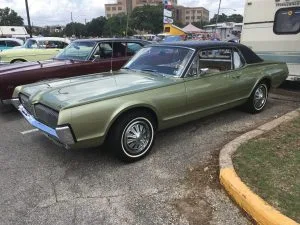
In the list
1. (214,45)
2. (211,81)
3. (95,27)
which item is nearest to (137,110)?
(211,81)

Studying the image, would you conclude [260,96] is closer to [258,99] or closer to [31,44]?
[258,99]

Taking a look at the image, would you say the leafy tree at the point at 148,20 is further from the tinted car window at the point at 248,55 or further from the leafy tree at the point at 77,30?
the tinted car window at the point at 248,55

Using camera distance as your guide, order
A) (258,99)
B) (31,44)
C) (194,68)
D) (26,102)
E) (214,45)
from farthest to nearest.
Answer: (31,44) < (258,99) < (214,45) < (194,68) < (26,102)

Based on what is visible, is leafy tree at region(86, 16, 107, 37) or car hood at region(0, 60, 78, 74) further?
leafy tree at region(86, 16, 107, 37)

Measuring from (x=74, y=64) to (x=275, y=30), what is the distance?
538 centimetres

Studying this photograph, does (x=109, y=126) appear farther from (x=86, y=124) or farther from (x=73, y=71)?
(x=73, y=71)

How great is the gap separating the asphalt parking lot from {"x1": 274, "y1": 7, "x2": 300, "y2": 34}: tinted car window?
4.40 meters

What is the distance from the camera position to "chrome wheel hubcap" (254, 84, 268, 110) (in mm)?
6387

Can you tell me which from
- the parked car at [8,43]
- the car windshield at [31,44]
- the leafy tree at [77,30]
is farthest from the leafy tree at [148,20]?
the car windshield at [31,44]

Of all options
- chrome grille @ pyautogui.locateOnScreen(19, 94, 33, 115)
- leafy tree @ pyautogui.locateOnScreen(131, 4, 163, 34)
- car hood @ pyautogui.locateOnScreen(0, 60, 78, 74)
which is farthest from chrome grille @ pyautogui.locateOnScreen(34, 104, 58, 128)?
leafy tree @ pyautogui.locateOnScreen(131, 4, 163, 34)

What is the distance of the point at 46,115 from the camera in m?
4.11

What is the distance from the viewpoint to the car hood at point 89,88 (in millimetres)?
4008

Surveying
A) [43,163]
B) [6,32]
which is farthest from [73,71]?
[6,32]

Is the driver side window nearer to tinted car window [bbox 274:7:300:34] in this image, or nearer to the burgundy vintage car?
the burgundy vintage car
